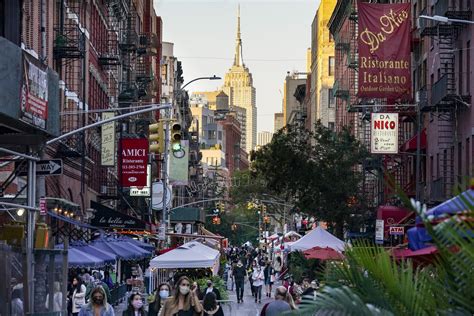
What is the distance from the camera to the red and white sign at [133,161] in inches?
2344

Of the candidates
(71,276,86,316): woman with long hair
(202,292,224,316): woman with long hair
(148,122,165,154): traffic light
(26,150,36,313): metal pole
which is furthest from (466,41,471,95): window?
(26,150,36,313): metal pole

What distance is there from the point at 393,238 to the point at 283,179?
6.64 meters

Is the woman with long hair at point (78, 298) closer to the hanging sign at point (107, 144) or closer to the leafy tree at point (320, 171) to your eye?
the hanging sign at point (107, 144)

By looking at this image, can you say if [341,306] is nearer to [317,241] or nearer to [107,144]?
[317,241]

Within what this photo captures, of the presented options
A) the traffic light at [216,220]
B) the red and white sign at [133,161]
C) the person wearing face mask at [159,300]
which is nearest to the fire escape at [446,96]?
the red and white sign at [133,161]

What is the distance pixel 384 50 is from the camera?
50.1 metres

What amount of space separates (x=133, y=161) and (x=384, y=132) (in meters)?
12.8

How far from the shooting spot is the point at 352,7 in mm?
86875

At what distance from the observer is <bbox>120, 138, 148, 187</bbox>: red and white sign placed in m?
59.5

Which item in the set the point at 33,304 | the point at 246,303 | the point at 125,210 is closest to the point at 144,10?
the point at 125,210

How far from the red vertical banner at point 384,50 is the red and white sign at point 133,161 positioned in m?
12.7

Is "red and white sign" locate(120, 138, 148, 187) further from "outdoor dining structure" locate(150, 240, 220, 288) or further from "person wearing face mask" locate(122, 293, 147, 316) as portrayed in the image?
"person wearing face mask" locate(122, 293, 147, 316)

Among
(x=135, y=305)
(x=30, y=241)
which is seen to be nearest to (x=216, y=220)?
(x=135, y=305)

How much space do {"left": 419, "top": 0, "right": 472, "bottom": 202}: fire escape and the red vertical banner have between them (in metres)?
0.98
